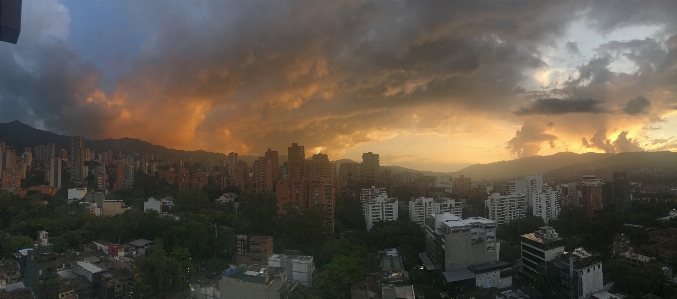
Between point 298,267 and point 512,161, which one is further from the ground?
point 512,161

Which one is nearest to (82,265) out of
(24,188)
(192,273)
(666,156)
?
(192,273)

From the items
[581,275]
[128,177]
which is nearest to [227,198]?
[128,177]

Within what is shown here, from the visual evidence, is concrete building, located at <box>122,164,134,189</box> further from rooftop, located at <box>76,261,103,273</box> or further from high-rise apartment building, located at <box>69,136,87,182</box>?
rooftop, located at <box>76,261,103,273</box>

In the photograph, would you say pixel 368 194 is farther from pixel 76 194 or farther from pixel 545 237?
pixel 76 194

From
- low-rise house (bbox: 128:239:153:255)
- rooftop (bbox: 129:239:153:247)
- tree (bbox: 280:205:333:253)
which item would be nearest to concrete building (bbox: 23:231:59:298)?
low-rise house (bbox: 128:239:153:255)

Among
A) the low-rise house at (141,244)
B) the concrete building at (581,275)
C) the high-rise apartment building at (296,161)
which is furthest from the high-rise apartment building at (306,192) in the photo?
the concrete building at (581,275)

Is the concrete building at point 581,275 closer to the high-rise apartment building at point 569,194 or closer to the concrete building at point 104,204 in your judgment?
the high-rise apartment building at point 569,194
